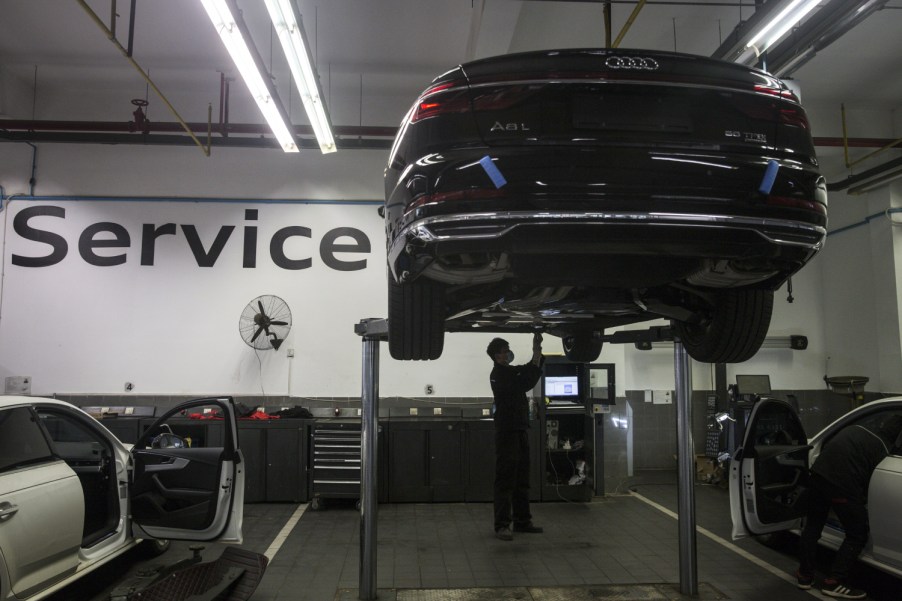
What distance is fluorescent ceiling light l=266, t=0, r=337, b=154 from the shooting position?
370cm

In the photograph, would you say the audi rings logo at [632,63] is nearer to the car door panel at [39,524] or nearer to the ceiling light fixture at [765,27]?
the ceiling light fixture at [765,27]

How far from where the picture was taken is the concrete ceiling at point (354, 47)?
5617mm

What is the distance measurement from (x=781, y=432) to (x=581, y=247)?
10.7 feet

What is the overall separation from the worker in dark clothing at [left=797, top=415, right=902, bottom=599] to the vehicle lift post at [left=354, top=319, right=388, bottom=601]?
8.94 feet

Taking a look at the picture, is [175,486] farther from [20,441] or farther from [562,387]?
[562,387]

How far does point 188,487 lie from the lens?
3.91 metres

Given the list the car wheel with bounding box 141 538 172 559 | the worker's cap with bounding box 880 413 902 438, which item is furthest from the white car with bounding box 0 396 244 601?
the worker's cap with bounding box 880 413 902 438

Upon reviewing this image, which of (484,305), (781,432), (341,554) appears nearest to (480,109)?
(484,305)

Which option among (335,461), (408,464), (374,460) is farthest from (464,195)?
(408,464)

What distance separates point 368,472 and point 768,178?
2690mm

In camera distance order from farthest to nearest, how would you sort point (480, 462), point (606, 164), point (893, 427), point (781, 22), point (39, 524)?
point (480, 462) → point (893, 427) → point (781, 22) → point (39, 524) → point (606, 164)

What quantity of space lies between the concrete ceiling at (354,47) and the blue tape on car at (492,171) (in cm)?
361

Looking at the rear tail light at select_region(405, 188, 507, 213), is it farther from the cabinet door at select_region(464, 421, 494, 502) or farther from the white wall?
the white wall

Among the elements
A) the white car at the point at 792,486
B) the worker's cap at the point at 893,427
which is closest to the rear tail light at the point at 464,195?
the white car at the point at 792,486
